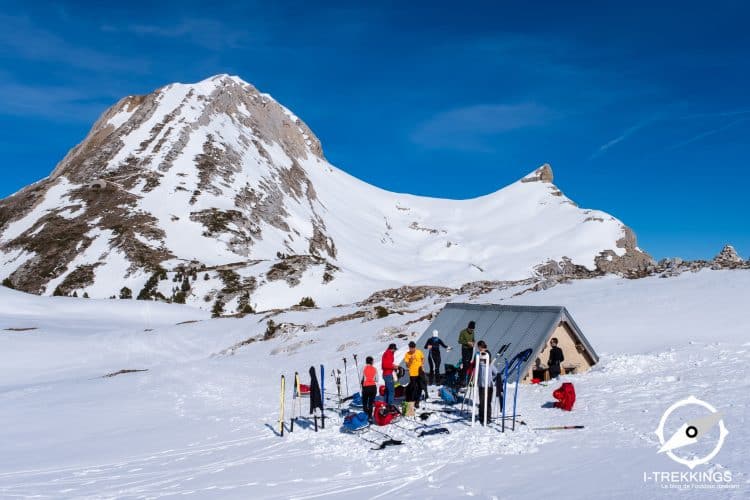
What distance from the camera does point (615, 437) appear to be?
1294 centimetres

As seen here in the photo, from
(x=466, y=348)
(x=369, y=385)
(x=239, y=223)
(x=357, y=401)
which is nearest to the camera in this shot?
(x=369, y=385)

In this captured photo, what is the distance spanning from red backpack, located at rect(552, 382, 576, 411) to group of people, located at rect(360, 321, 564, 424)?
183 centimetres

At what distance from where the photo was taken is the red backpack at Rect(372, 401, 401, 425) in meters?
15.9

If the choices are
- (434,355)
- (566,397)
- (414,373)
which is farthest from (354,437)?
(434,355)

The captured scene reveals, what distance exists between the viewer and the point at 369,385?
1664 cm

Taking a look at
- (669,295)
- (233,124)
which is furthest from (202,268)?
(233,124)

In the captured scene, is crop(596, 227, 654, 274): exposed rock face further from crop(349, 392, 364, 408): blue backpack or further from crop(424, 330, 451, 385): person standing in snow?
crop(349, 392, 364, 408): blue backpack

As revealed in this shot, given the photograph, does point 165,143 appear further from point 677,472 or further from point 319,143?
point 677,472

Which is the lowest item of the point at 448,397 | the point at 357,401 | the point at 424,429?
the point at 424,429

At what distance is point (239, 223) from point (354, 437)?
80.5 m

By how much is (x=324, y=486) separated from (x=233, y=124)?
137091 mm

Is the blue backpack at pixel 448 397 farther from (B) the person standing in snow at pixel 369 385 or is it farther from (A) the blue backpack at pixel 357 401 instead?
(A) the blue backpack at pixel 357 401

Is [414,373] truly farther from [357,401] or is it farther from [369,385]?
[357,401]

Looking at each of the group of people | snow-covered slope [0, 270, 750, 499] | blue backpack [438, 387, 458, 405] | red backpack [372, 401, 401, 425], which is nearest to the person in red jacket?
the group of people
